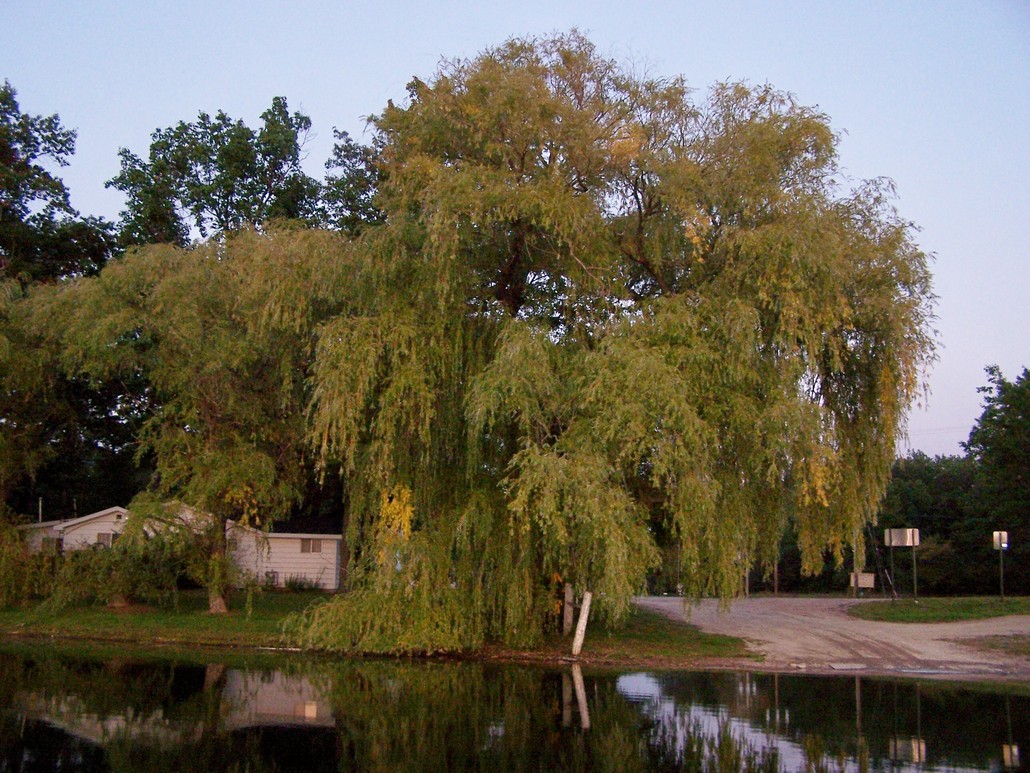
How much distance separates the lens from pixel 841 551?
18562mm

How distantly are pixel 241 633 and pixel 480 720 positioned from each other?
11.7 m

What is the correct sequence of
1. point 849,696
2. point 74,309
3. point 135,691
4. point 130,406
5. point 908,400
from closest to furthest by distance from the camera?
point 135,691, point 849,696, point 908,400, point 74,309, point 130,406

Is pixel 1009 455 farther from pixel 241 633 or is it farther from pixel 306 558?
pixel 241 633

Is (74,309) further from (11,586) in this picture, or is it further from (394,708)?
(394,708)

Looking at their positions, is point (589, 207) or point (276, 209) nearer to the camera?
point (589, 207)

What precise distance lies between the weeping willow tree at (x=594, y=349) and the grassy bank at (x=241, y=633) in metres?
1.88

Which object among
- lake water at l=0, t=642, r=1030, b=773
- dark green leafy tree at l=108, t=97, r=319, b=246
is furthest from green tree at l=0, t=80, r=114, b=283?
lake water at l=0, t=642, r=1030, b=773

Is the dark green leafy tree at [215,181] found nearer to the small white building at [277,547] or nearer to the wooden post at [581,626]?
the small white building at [277,547]

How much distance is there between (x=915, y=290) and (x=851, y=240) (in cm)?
147

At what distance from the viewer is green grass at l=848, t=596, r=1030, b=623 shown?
95.1 feet

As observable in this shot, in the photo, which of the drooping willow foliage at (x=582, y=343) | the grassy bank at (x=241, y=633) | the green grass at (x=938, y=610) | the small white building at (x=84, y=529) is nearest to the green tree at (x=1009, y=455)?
the green grass at (x=938, y=610)

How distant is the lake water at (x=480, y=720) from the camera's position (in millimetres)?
10438

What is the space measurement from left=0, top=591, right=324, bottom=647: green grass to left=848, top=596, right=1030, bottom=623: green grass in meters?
18.0

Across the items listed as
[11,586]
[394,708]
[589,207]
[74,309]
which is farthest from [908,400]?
[11,586]
